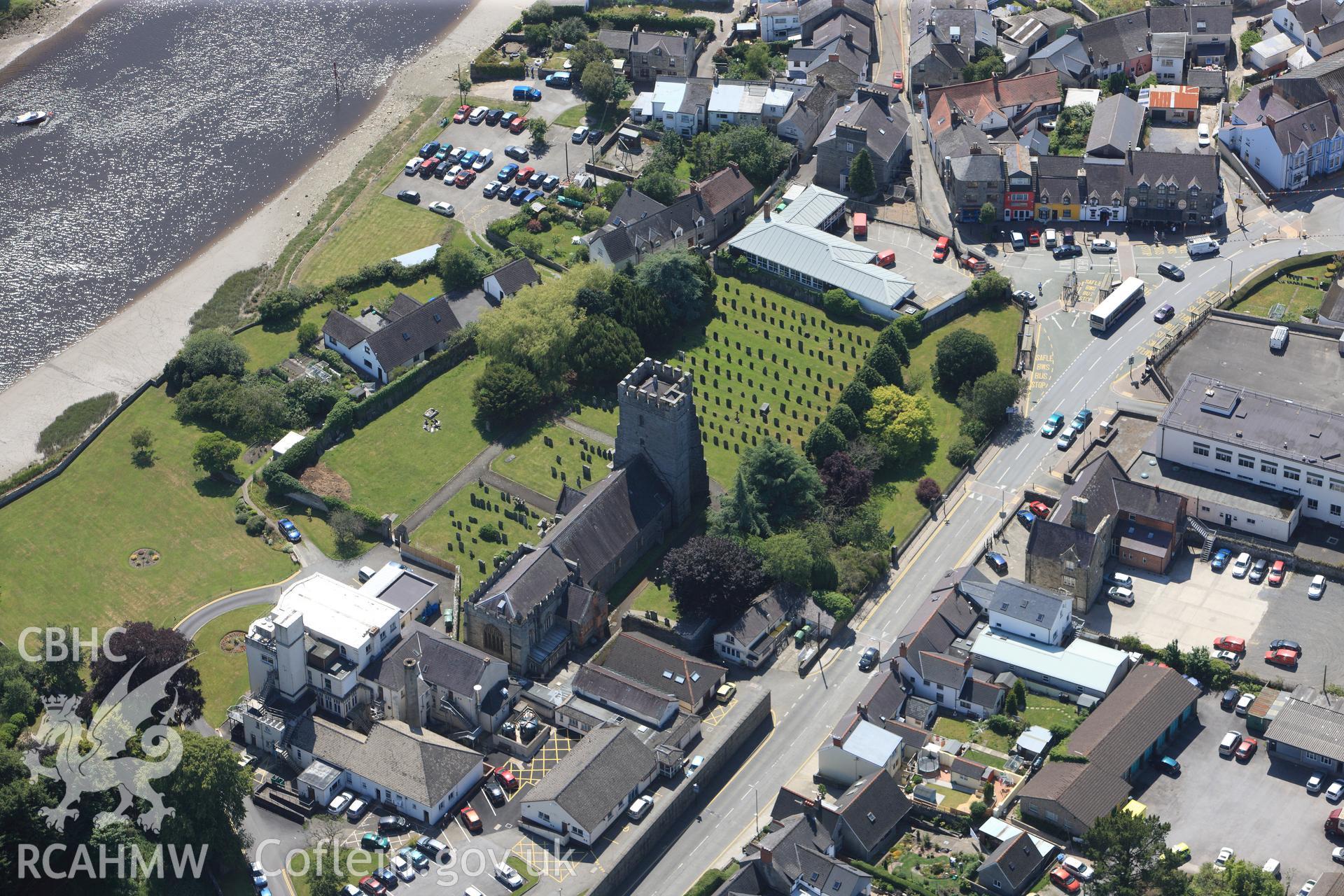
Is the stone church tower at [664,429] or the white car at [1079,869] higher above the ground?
the stone church tower at [664,429]

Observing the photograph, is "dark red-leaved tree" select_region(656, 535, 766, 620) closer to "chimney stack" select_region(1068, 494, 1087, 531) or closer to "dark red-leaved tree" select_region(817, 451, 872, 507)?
"dark red-leaved tree" select_region(817, 451, 872, 507)

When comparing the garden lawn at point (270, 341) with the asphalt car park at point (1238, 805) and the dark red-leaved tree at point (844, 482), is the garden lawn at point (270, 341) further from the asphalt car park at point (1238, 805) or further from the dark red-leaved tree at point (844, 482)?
the asphalt car park at point (1238, 805)

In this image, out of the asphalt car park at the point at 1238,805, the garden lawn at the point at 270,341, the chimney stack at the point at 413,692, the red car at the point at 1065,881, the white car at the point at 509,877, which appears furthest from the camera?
the garden lawn at the point at 270,341

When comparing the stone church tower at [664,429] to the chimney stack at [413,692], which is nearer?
the chimney stack at [413,692]

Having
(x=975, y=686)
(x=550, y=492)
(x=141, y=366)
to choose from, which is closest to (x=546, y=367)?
(x=550, y=492)

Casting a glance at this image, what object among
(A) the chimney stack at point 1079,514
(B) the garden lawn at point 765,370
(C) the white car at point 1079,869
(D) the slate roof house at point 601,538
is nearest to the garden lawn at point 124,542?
(D) the slate roof house at point 601,538

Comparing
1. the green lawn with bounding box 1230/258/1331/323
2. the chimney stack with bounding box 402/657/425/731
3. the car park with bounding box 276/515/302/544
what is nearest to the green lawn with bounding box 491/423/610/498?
the car park with bounding box 276/515/302/544
